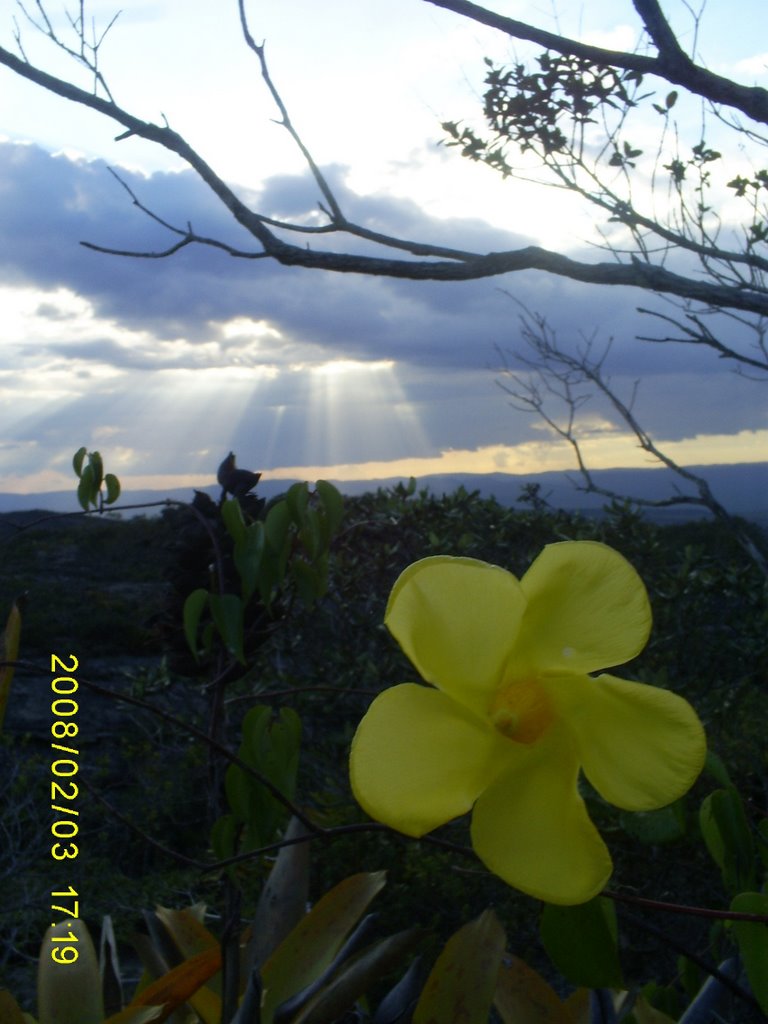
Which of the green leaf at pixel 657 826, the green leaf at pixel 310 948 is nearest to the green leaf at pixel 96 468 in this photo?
the green leaf at pixel 310 948

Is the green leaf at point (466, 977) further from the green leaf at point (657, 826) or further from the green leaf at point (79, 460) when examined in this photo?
the green leaf at point (79, 460)

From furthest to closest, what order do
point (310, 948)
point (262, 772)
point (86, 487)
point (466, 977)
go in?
point (86, 487)
point (310, 948)
point (262, 772)
point (466, 977)

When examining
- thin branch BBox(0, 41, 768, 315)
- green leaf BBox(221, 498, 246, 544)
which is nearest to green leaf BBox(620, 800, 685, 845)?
green leaf BBox(221, 498, 246, 544)

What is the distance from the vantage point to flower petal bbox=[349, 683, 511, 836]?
0.45 m

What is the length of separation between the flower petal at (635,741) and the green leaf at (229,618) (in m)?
0.69

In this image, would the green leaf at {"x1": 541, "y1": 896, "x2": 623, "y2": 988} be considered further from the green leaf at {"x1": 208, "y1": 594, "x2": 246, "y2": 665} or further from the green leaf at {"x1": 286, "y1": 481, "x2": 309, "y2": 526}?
the green leaf at {"x1": 286, "y1": 481, "x2": 309, "y2": 526}

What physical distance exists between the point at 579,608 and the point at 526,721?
0.25 feet

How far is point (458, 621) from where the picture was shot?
0.49 meters

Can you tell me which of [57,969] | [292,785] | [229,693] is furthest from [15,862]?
[292,785]

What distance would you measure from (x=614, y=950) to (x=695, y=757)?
21cm

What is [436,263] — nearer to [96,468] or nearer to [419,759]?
[96,468]

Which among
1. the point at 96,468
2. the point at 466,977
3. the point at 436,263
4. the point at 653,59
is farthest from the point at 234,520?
the point at 436,263

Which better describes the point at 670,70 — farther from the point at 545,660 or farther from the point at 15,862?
the point at 15,862

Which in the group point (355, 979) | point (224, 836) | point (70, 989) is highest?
point (224, 836)
